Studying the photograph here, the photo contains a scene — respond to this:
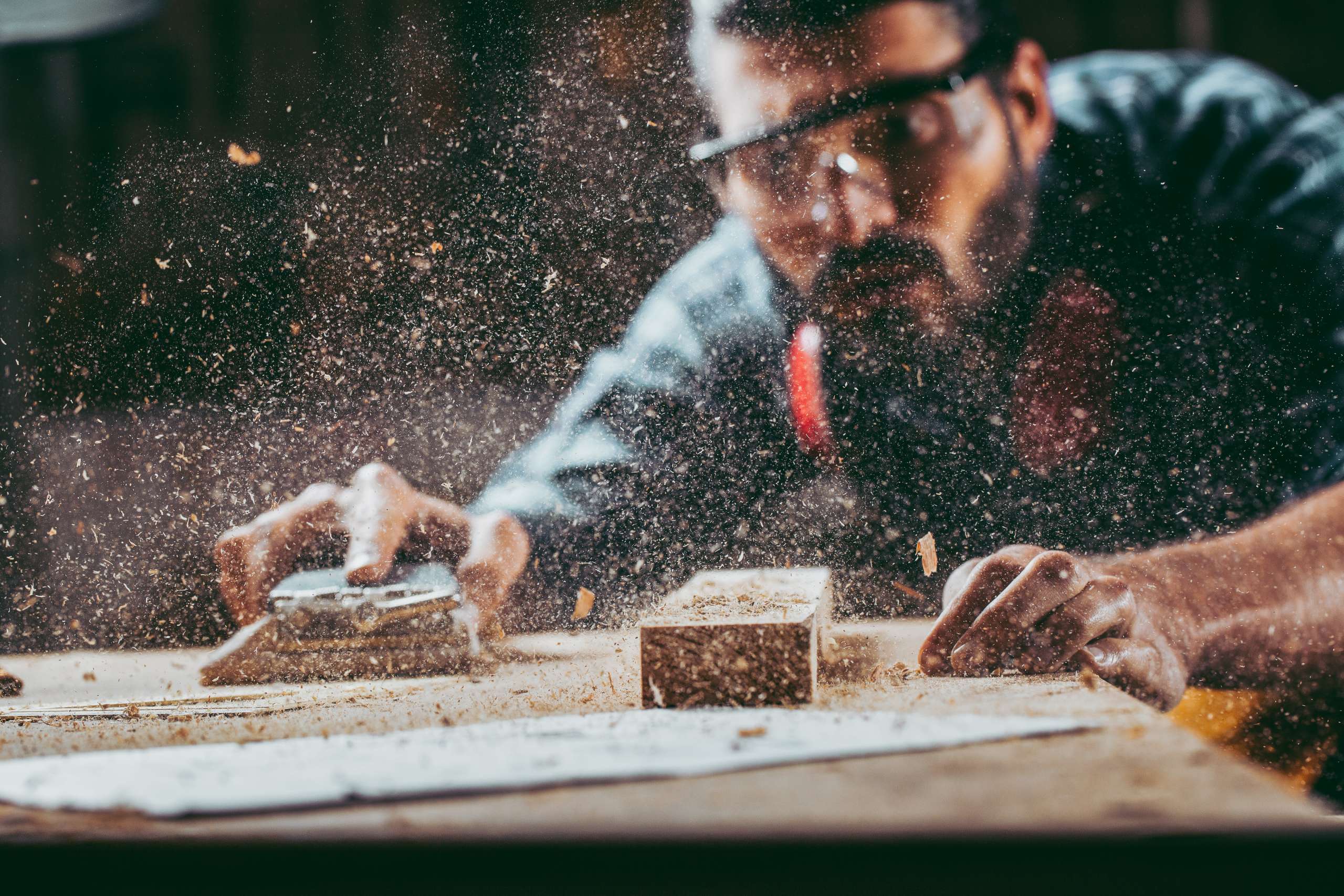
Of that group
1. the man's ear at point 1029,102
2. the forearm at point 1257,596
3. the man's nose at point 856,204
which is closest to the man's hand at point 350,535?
the man's nose at point 856,204

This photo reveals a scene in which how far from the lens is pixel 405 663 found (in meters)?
0.87

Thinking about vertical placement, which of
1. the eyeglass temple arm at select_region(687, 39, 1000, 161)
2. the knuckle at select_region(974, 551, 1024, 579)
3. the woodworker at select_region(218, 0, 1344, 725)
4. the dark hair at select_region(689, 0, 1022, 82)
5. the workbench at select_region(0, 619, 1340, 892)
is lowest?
the workbench at select_region(0, 619, 1340, 892)

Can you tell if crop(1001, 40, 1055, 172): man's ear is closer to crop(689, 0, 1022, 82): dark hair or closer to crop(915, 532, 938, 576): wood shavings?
crop(689, 0, 1022, 82): dark hair

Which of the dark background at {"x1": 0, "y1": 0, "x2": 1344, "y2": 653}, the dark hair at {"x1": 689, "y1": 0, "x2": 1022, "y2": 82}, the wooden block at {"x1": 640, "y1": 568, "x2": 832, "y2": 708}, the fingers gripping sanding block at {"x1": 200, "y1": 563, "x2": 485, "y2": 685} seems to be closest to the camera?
the wooden block at {"x1": 640, "y1": 568, "x2": 832, "y2": 708}

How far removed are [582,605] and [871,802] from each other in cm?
72

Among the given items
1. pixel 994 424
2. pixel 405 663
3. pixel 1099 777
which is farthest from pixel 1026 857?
pixel 994 424

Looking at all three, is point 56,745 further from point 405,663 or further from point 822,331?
point 822,331

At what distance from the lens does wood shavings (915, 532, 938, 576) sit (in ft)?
3.89

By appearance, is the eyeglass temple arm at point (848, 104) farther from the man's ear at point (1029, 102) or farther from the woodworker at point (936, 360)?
the man's ear at point (1029, 102)

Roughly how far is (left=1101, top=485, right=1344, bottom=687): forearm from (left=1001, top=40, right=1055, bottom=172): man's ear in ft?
1.89

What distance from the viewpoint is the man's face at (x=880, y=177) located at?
1006 millimetres

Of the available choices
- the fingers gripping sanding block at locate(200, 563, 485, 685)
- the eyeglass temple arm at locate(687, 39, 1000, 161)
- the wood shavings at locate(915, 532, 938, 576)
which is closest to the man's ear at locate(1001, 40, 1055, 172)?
the eyeglass temple arm at locate(687, 39, 1000, 161)

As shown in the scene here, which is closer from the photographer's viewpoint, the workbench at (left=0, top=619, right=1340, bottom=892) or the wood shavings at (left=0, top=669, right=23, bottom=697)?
the workbench at (left=0, top=619, right=1340, bottom=892)

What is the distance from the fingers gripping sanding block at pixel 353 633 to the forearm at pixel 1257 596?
Answer: 657mm
